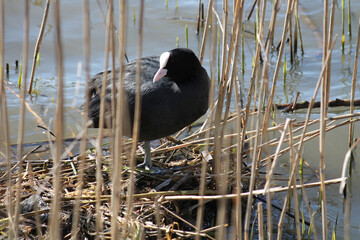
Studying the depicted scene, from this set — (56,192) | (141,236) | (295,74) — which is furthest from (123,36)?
(295,74)

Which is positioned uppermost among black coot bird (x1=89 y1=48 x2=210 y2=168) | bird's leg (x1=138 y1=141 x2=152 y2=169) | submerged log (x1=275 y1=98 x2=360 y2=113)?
black coot bird (x1=89 y1=48 x2=210 y2=168)

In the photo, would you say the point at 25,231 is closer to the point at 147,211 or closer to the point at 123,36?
the point at 147,211

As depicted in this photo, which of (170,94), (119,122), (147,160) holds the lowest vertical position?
(147,160)

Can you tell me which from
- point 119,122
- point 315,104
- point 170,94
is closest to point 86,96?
point 119,122

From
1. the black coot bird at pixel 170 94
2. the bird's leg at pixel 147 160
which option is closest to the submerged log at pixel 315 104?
the black coot bird at pixel 170 94

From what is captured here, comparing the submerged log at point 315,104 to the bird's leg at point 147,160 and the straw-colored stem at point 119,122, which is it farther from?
the straw-colored stem at point 119,122

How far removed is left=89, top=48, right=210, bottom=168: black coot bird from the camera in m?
2.74

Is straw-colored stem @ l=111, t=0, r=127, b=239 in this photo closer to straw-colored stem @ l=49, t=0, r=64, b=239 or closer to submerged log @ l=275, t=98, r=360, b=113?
straw-colored stem @ l=49, t=0, r=64, b=239

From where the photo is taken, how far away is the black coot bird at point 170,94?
2744mm

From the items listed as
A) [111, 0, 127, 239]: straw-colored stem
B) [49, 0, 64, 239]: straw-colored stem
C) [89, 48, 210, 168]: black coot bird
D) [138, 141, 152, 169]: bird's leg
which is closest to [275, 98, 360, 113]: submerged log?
[89, 48, 210, 168]: black coot bird

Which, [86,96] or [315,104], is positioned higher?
[86,96]

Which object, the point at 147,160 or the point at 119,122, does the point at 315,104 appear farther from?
the point at 119,122

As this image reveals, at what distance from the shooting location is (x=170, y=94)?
9.05ft

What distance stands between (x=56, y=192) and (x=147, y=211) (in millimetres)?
1053
